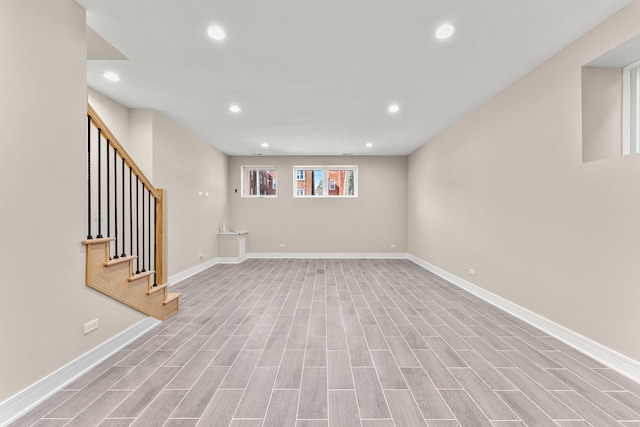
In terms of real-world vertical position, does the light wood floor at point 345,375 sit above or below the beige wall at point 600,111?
below

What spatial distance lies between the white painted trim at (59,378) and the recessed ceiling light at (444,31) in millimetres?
3974

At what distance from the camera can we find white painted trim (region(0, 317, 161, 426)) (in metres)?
1.50

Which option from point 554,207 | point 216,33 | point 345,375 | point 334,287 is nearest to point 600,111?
point 554,207

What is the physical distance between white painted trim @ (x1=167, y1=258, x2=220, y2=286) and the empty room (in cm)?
43

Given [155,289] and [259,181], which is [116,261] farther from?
[259,181]

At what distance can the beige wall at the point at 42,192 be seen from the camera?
153 cm

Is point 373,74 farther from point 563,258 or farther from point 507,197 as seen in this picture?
point 563,258

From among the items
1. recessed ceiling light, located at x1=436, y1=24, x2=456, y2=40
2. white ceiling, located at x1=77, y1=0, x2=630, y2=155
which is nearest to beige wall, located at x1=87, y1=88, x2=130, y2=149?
white ceiling, located at x1=77, y1=0, x2=630, y2=155

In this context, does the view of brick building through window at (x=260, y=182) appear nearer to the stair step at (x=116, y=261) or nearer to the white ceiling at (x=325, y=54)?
the white ceiling at (x=325, y=54)

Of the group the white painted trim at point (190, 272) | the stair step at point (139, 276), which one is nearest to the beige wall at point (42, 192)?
the stair step at point (139, 276)

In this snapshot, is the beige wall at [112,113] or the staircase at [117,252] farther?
the beige wall at [112,113]

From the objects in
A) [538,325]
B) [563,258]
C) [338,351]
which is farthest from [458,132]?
[338,351]

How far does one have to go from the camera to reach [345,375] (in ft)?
6.32

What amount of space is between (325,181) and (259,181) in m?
1.94
